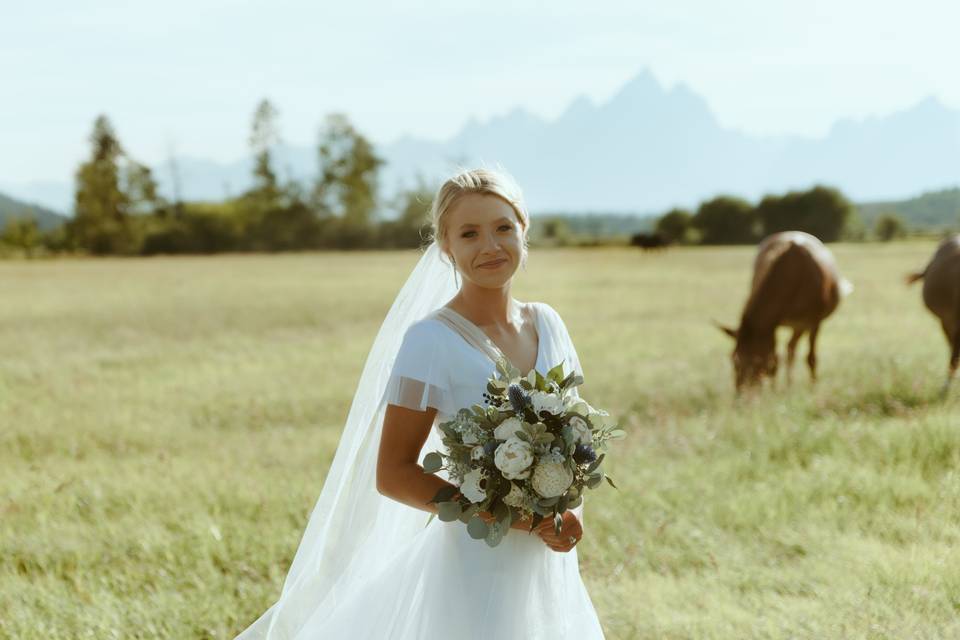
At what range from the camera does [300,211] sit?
74000 mm

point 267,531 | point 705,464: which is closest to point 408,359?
point 267,531

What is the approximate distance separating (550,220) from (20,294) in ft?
239

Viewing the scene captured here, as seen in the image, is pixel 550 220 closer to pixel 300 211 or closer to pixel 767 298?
pixel 300 211

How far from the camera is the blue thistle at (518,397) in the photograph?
2.51 m

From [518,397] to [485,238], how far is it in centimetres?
63

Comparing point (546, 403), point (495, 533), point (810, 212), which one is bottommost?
point (495, 533)

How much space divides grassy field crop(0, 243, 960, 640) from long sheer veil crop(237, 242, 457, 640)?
1.46m

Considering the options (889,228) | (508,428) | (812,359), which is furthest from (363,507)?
(889,228)

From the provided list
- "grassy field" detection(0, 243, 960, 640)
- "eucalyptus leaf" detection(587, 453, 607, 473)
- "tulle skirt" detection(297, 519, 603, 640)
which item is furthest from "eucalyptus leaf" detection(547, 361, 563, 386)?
"grassy field" detection(0, 243, 960, 640)

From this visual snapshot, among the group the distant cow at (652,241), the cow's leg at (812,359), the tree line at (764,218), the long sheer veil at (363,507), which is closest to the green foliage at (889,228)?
the tree line at (764,218)

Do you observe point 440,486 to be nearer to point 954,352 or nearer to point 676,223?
point 954,352

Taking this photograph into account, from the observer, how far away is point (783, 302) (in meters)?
11.0

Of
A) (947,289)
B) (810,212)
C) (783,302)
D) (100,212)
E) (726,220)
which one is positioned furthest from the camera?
(810,212)

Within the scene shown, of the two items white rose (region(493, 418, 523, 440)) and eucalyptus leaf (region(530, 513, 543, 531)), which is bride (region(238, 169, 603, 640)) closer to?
eucalyptus leaf (region(530, 513, 543, 531))
